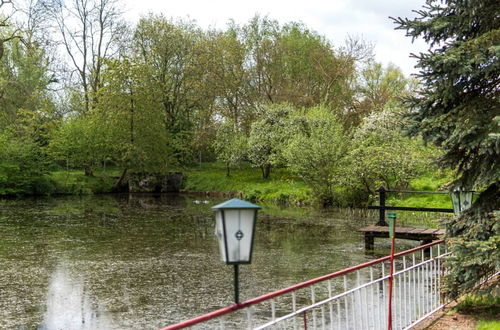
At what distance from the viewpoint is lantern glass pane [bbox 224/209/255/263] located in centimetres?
351

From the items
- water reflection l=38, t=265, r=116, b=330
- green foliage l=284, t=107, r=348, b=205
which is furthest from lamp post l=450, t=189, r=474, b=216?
green foliage l=284, t=107, r=348, b=205

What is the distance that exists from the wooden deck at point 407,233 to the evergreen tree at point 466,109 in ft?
17.9

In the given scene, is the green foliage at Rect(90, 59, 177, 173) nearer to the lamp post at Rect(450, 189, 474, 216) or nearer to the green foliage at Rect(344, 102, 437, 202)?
the green foliage at Rect(344, 102, 437, 202)

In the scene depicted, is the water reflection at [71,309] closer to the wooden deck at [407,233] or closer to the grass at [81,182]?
the wooden deck at [407,233]

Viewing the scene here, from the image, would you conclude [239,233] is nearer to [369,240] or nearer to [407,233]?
[407,233]

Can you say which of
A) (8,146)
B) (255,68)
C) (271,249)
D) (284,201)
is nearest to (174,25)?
(255,68)

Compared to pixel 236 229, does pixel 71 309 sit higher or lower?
lower

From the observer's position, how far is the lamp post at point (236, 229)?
349 cm

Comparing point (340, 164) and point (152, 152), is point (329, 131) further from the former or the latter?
point (152, 152)

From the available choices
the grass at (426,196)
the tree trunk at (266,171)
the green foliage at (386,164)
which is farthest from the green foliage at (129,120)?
the grass at (426,196)

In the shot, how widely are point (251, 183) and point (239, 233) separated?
105ft

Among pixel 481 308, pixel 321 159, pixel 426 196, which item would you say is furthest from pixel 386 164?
pixel 481 308

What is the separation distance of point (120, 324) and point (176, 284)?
8.48 ft

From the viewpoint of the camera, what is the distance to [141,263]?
11.9 m
